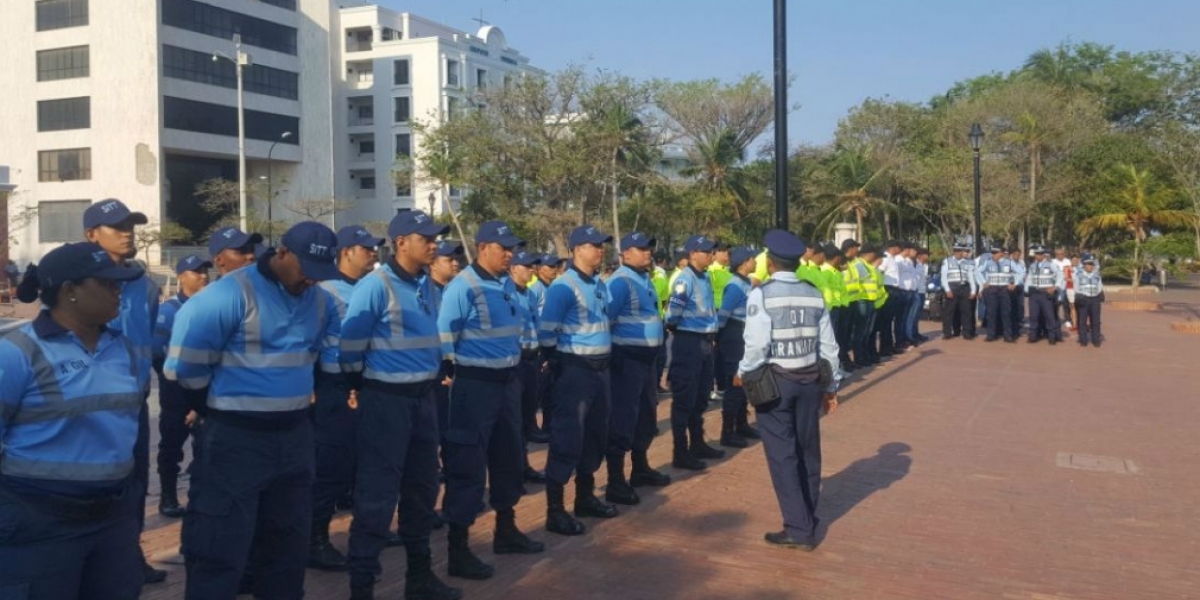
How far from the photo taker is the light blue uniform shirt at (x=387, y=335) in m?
5.29

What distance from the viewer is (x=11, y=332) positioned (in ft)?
11.6

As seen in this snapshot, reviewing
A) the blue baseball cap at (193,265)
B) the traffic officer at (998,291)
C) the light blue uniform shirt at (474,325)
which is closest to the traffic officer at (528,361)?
the light blue uniform shirt at (474,325)

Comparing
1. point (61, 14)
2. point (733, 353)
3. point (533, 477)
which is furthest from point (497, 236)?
point (61, 14)

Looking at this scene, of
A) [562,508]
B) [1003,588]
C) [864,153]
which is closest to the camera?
[1003,588]

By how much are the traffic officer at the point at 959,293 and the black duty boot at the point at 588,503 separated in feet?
47.8

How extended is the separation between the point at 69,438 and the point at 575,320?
377 centimetres

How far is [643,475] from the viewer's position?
8133 mm

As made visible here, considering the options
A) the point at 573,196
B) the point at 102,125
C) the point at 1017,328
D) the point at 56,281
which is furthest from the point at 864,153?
the point at 56,281

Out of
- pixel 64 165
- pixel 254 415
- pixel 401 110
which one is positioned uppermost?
pixel 401 110

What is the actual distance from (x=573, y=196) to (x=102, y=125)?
86.9 ft

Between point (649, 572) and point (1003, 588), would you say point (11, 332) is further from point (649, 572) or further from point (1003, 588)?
point (1003, 588)

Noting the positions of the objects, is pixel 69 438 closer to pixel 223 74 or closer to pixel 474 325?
pixel 474 325

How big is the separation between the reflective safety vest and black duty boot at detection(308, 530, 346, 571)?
2902mm

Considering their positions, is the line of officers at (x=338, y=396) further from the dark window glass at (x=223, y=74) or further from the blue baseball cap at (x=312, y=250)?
the dark window glass at (x=223, y=74)
